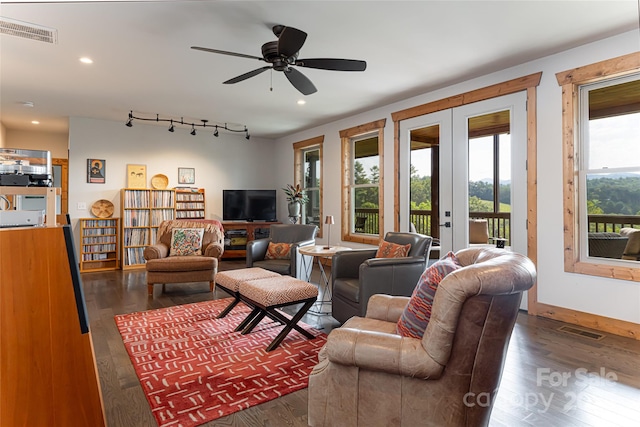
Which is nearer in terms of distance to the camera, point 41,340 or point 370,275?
point 41,340

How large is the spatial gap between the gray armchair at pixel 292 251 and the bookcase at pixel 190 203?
2.77 m

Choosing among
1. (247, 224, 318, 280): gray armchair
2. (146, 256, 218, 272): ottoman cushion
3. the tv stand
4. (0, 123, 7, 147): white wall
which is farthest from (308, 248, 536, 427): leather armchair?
(0, 123, 7, 147): white wall

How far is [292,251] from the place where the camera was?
13.9ft

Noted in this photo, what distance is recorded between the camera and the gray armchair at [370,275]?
2898mm

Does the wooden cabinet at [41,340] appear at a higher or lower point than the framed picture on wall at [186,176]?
lower

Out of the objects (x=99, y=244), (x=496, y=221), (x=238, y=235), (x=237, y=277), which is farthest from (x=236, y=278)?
(x=99, y=244)

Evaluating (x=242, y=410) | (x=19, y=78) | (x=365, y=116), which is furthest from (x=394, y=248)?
(x=19, y=78)

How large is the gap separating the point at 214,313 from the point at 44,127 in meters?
5.98

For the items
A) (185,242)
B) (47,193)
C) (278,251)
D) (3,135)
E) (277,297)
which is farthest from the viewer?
(3,135)

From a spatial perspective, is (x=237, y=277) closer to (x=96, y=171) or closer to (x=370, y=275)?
(x=370, y=275)

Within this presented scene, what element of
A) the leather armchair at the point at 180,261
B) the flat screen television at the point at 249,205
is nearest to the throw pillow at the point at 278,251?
the leather armchair at the point at 180,261

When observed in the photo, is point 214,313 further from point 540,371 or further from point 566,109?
point 566,109

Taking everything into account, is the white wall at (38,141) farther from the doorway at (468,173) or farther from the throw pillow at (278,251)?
the doorway at (468,173)

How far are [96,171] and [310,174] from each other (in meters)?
4.00
